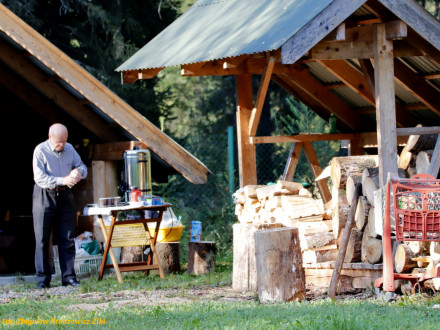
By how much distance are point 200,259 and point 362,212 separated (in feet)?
8.73

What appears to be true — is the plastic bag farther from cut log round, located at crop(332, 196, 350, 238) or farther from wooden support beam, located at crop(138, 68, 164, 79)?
cut log round, located at crop(332, 196, 350, 238)

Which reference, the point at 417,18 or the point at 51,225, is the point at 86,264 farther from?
the point at 417,18

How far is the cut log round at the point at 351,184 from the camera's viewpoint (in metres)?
8.56

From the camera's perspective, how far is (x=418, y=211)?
274 inches

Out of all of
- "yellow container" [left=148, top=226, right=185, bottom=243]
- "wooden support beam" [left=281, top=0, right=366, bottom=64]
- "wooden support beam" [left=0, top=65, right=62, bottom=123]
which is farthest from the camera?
"wooden support beam" [left=0, top=65, right=62, bottom=123]

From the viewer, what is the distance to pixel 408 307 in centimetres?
683

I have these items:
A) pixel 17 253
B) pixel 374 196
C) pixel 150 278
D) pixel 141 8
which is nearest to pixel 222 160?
pixel 141 8

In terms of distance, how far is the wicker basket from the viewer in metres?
10.4

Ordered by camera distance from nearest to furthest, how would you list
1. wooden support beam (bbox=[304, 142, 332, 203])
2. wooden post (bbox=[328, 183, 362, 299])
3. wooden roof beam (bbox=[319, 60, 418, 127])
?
wooden post (bbox=[328, 183, 362, 299]) < wooden roof beam (bbox=[319, 60, 418, 127]) < wooden support beam (bbox=[304, 142, 332, 203])

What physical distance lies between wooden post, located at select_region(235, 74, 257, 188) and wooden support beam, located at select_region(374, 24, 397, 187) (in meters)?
2.24

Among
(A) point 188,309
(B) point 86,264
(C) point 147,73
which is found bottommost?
(A) point 188,309

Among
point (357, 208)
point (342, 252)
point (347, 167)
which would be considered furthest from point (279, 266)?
point (347, 167)

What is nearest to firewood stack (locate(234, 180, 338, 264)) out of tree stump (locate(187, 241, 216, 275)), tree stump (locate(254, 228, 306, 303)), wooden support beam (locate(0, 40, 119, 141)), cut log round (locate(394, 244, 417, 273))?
tree stump (locate(187, 241, 216, 275))

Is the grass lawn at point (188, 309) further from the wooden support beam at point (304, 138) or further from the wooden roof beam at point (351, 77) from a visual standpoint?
the wooden roof beam at point (351, 77)
